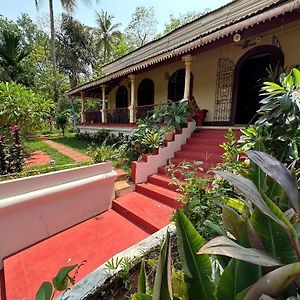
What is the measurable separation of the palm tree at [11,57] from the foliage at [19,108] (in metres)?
11.1

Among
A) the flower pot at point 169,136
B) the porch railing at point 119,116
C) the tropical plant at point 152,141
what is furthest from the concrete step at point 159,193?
the porch railing at point 119,116

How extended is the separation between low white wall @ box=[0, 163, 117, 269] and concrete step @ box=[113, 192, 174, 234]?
0.42 metres

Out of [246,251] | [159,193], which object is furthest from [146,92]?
[246,251]

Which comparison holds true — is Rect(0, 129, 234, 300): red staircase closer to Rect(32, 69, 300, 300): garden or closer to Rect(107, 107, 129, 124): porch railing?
Rect(32, 69, 300, 300): garden

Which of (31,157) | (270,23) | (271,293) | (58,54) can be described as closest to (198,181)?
(271,293)

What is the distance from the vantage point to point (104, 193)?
473 centimetres

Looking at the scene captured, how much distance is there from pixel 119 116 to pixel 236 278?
10430 mm

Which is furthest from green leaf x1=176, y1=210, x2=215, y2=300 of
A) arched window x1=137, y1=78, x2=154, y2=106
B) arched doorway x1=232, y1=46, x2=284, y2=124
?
arched window x1=137, y1=78, x2=154, y2=106

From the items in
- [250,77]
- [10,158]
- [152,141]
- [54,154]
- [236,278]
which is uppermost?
[250,77]

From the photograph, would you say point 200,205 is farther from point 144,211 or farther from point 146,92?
point 146,92

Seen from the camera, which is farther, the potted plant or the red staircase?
the potted plant

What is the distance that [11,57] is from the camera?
52.7 feet

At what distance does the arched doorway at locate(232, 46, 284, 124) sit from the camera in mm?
6637

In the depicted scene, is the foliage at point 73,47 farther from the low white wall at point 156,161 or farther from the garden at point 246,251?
the garden at point 246,251
